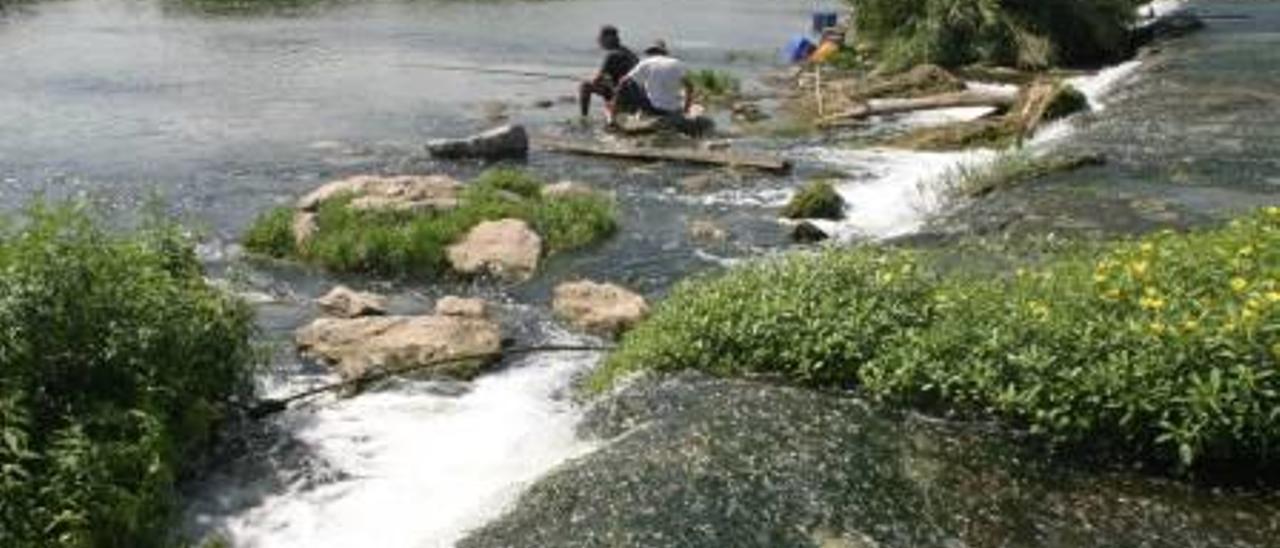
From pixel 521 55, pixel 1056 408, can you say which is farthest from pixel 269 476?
pixel 521 55

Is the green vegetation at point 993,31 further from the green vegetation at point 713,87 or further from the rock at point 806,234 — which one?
the rock at point 806,234

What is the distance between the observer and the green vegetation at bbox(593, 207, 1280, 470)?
9461 mm

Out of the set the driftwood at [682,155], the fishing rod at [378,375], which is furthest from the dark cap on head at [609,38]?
the fishing rod at [378,375]

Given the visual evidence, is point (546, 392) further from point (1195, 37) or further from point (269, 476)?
point (1195, 37)

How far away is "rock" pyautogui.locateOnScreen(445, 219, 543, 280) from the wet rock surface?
6.75m

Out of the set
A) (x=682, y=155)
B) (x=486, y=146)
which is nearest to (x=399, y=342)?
(x=682, y=155)

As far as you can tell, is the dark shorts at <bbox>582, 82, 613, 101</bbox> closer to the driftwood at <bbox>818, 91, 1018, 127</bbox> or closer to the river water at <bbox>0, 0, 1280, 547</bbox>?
the river water at <bbox>0, 0, 1280, 547</bbox>

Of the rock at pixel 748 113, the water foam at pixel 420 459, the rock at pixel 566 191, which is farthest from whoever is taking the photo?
the rock at pixel 748 113

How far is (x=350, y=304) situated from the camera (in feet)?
49.9

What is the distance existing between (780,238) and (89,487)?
1138cm

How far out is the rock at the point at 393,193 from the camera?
1894 centimetres

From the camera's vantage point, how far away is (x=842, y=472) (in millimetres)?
9477

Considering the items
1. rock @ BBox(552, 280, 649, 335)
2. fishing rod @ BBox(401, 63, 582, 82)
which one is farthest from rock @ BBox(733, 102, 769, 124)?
rock @ BBox(552, 280, 649, 335)

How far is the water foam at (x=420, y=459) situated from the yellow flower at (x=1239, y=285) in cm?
491
